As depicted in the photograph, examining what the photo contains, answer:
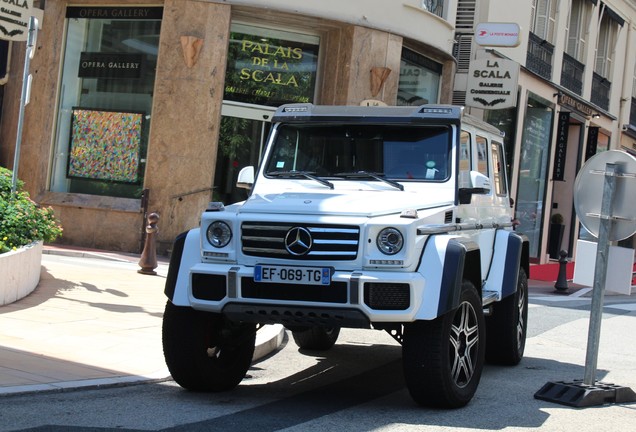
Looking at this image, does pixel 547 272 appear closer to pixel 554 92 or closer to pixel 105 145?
pixel 554 92

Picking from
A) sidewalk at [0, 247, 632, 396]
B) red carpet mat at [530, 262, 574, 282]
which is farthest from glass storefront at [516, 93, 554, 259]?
sidewalk at [0, 247, 632, 396]

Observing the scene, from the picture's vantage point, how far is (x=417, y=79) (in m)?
23.5

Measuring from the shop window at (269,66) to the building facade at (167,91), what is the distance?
2cm

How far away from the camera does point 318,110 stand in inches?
340

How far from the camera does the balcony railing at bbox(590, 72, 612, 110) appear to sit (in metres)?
35.2

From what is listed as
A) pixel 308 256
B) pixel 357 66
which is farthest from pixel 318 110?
pixel 357 66

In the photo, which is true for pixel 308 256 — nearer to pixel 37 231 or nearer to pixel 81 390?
pixel 81 390

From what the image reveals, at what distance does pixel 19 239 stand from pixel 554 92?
21.9 m

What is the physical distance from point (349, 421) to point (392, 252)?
3.71ft

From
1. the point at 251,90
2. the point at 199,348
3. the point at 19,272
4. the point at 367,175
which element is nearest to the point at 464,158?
the point at 367,175

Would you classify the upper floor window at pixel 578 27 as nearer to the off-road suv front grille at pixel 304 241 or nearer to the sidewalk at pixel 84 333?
the sidewalk at pixel 84 333

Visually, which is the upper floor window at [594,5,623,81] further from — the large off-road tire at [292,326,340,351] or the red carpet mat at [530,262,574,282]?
the large off-road tire at [292,326,340,351]

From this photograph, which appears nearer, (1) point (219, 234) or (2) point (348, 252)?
(2) point (348, 252)

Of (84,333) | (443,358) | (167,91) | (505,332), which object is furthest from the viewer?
(167,91)
